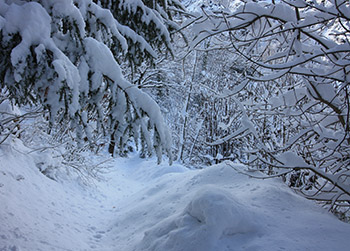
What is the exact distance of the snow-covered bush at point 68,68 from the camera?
6.84 feet

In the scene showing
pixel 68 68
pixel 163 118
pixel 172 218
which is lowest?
pixel 172 218

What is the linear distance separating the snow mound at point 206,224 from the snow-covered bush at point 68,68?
709 mm

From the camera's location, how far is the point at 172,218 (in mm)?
3359

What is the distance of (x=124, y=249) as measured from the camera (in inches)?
144

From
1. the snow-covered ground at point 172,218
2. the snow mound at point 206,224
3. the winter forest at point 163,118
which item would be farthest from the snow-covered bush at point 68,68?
the snow-covered ground at point 172,218

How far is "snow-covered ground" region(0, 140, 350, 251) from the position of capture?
2590 millimetres

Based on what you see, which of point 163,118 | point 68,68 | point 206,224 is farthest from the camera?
point 163,118

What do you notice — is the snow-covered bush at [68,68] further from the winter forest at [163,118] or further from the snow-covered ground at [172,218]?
the snow-covered ground at [172,218]

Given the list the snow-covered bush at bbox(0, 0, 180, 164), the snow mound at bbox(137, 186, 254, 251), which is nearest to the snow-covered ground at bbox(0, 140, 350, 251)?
the snow mound at bbox(137, 186, 254, 251)

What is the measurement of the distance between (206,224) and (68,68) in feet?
6.47

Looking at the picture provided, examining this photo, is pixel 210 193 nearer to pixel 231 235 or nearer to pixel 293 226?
pixel 231 235

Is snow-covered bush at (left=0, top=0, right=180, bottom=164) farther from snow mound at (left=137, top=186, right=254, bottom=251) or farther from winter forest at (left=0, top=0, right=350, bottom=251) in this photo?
snow mound at (left=137, top=186, right=254, bottom=251)

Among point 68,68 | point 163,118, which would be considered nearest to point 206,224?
point 163,118

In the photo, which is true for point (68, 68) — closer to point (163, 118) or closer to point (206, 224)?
point (163, 118)
